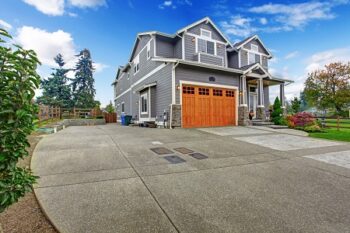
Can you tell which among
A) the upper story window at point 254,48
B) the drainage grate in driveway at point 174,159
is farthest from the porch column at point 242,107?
the drainage grate in driveway at point 174,159

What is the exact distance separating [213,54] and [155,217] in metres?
14.1

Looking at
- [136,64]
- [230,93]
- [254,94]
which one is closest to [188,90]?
[230,93]

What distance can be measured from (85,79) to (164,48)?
22632mm

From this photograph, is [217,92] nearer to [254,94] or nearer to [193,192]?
[254,94]

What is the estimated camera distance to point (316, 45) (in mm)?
15672

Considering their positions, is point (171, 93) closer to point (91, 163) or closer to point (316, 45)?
point (91, 163)

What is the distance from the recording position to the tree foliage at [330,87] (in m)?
22.5

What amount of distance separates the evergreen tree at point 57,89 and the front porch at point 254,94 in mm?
22547

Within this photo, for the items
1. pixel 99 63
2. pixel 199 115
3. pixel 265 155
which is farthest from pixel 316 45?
pixel 99 63

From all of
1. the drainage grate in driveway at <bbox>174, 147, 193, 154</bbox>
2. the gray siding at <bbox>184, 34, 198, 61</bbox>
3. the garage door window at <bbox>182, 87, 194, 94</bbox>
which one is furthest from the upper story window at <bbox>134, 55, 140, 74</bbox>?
the drainage grate in driveway at <bbox>174, 147, 193, 154</bbox>

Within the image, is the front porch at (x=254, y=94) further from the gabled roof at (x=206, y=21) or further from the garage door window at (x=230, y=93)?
the gabled roof at (x=206, y=21)

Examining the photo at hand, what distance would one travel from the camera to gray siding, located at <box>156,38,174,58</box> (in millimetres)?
13448

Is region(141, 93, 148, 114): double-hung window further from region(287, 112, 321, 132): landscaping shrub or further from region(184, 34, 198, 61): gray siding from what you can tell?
region(287, 112, 321, 132): landscaping shrub

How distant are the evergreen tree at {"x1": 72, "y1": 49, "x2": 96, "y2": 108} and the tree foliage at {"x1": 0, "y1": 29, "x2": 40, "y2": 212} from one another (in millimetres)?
30450
